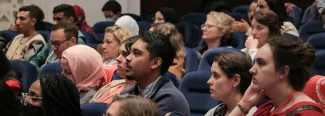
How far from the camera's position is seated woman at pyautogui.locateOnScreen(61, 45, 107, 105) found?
13.0 feet

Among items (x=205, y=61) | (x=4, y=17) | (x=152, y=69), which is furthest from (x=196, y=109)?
(x=4, y=17)

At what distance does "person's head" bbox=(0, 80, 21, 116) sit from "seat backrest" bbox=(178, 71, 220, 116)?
1139 mm

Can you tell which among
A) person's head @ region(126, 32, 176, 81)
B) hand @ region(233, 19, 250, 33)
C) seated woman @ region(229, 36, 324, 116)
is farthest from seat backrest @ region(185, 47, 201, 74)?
seated woman @ region(229, 36, 324, 116)

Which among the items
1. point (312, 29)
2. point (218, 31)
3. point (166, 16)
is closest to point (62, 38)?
point (218, 31)

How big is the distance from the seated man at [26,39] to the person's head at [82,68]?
188 centimetres

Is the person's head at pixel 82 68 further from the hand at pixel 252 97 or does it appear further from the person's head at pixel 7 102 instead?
the hand at pixel 252 97

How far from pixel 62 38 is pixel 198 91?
4.56 feet

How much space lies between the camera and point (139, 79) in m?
3.36

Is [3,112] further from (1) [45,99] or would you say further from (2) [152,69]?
(2) [152,69]

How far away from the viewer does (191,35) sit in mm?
8102

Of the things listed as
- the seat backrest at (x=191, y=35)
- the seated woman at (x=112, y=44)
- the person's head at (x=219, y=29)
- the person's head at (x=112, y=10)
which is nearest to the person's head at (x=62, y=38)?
the seated woman at (x=112, y=44)

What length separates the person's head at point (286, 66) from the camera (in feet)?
8.35

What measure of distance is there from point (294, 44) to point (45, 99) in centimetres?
117

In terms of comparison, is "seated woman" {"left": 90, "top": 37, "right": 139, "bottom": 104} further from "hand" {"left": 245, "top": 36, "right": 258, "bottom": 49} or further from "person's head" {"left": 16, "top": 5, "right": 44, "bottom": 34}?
"person's head" {"left": 16, "top": 5, "right": 44, "bottom": 34}
